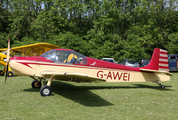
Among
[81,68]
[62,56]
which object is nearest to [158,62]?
[81,68]

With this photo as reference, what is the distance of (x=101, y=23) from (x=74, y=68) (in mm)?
24361

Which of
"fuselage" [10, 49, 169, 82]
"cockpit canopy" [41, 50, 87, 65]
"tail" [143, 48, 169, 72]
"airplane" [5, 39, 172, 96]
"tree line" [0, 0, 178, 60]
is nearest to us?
"airplane" [5, 39, 172, 96]

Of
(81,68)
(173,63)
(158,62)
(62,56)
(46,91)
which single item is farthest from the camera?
(173,63)

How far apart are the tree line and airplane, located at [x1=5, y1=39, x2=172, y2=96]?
18038mm

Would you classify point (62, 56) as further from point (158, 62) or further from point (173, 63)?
point (173, 63)

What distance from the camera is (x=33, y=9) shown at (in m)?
33.2

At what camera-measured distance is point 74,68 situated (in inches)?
295

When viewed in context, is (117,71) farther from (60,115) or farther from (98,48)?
(98,48)

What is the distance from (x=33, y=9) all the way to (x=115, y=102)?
105 feet

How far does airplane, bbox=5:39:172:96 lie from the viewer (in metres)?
6.86

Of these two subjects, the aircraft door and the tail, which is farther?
the aircraft door

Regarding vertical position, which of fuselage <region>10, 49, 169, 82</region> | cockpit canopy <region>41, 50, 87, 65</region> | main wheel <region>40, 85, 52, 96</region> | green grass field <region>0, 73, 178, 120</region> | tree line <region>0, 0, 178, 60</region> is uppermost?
tree line <region>0, 0, 178, 60</region>

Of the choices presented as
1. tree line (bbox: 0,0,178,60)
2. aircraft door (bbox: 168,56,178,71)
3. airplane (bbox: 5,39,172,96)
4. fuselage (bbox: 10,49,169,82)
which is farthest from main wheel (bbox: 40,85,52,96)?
tree line (bbox: 0,0,178,60)

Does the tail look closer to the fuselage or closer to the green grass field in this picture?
the fuselage
